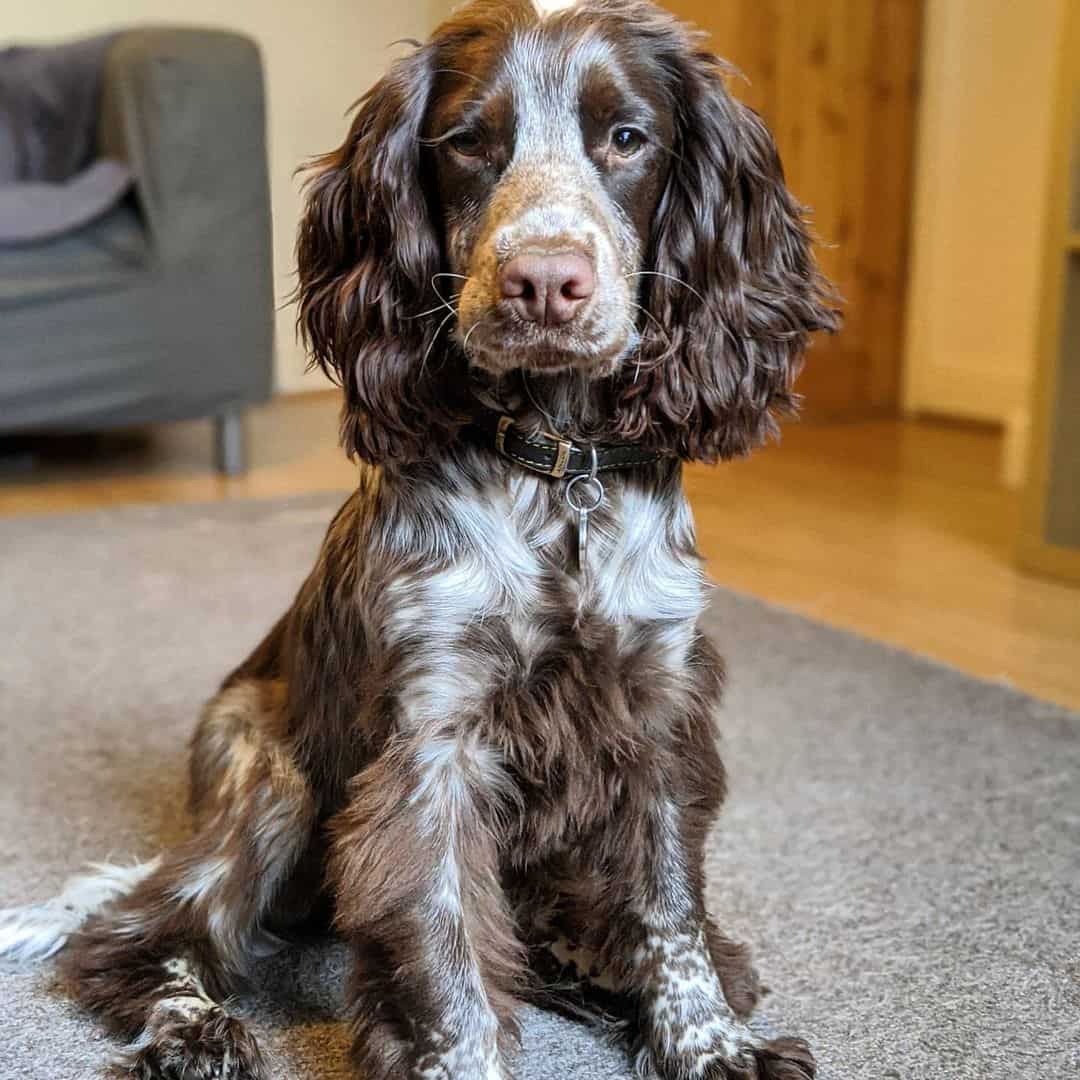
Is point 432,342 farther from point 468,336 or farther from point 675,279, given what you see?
point 675,279

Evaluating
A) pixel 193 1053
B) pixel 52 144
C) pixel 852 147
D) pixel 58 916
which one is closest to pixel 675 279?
pixel 193 1053

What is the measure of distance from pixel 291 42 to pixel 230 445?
174cm

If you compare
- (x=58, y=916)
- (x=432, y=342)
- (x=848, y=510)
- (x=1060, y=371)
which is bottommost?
(x=848, y=510)

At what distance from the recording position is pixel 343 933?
1.35 m

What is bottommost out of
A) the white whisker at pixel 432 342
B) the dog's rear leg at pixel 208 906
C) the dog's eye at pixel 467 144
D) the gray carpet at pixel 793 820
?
the gray carpet at pixel 793 820

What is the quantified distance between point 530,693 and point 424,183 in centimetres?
48

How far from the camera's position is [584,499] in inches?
54.0

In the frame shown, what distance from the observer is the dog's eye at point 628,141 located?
1.34m

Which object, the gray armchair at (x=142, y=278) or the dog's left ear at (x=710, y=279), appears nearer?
the dog's left ear at (x=710, y=279)

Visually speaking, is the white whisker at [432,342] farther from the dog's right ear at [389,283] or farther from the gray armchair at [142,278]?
the gray armchair at [142,278]

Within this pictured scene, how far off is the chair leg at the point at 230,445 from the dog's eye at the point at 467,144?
113 inches

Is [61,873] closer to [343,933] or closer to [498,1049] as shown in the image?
[343,933]

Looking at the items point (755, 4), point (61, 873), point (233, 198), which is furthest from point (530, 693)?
point (755, 4)

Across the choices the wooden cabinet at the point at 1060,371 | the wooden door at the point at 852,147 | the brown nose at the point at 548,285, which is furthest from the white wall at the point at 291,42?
the wooden door at the point at 852,147
